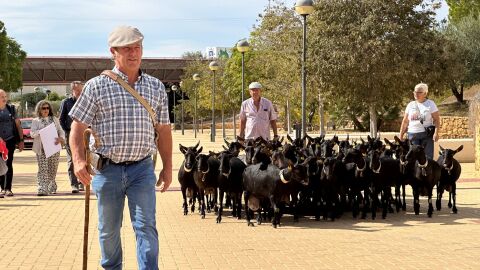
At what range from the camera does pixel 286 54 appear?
142 ft

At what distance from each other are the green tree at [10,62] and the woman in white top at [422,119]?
6004 centimetres

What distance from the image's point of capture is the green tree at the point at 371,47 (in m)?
33.2

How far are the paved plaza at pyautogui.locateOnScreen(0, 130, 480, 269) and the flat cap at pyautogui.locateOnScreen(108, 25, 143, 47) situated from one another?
301cm

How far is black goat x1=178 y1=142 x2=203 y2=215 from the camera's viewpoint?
1261 centimetres

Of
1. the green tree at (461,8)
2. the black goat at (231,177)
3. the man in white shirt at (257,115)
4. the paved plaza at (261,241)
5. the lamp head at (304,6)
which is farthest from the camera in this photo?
the green tree at (461,8)

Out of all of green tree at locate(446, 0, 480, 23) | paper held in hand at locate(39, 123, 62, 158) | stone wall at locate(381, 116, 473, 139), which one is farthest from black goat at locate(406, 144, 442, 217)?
green tree at locate(446, 0, 480, 23)

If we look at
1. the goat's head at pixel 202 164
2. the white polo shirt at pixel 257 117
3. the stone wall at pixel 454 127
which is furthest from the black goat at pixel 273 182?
the stone wall at pixel 454 127

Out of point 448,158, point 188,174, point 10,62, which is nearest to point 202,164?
point 188,174

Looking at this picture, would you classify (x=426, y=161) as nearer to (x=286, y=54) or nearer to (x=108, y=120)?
(x=108, y=120)

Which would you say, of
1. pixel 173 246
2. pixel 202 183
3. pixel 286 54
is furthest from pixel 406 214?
pixel 286 54

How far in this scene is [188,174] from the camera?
1299 cm

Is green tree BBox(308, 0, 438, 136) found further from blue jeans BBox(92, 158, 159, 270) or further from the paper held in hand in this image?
blue jeans BBox(92, 158, 159, 270)

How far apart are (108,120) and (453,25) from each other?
57.3 metres

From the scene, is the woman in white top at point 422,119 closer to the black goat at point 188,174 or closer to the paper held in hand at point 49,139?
the black goat at point 188,174
